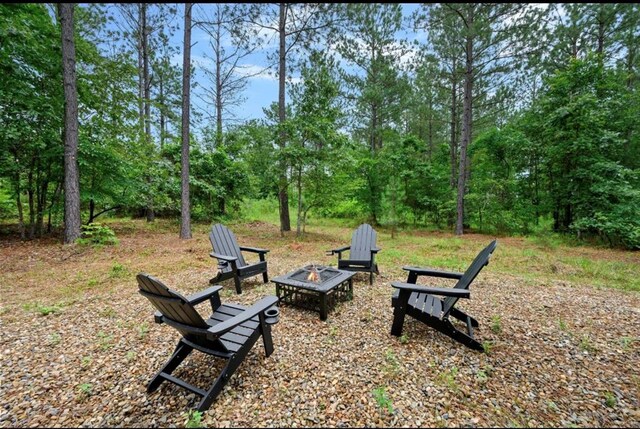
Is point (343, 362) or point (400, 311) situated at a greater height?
point (400, 311)

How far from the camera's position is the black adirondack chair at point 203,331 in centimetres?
185

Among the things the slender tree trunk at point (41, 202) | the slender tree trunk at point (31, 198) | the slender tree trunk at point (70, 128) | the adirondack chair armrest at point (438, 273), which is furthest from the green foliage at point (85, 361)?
the slender tree trunk at point (41, 202)

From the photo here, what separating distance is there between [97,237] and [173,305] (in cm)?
579

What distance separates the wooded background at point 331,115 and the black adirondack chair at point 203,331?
570 centimetres

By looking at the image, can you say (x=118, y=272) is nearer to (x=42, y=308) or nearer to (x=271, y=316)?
(x=42, y=308)

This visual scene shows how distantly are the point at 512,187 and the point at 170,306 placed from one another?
11158 millimetres

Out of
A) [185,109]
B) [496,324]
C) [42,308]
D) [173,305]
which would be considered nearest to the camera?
[173,305]

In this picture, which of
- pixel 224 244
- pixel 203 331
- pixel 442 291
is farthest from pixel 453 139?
pixel 203 331

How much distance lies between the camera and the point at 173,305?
187 centimetres

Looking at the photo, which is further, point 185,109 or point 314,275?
point 185,109

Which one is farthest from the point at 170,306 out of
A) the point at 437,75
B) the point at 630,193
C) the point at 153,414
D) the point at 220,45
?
the point at 220,45

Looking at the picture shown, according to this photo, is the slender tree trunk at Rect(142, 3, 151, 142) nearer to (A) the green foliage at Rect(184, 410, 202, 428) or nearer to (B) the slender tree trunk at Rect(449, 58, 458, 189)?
(A) the green foliage at Rect(184, 410, 202, 428)

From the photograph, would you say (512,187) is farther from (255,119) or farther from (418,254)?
(255,119)

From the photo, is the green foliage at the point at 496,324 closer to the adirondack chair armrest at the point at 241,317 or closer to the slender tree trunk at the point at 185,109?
the adirondack chair armrest at the point at 241,317
